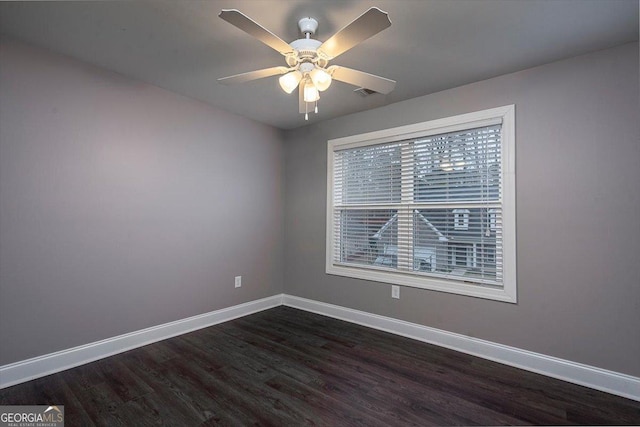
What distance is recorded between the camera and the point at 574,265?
7.54 feet

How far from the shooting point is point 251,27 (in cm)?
154

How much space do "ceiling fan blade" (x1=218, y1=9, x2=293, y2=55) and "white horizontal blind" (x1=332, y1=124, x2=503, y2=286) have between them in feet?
6.13

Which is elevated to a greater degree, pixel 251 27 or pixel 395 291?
pixel 251 27

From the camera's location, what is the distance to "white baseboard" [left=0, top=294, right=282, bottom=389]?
7.08 feet

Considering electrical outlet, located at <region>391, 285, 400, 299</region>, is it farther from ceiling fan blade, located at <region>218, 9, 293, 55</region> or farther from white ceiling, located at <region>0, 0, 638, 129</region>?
ceiling fan blade, located at <region>218, 9, 293, 55</region>

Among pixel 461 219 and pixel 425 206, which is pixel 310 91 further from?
pixel 461 219

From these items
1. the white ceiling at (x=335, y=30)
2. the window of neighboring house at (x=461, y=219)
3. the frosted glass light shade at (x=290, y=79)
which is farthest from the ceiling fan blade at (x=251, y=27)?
the window of neighboring house at (x=461, y=219)

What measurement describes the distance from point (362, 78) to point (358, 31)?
45 centimetres

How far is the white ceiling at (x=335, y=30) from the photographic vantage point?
1.81 m

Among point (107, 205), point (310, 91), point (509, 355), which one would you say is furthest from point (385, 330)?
point (107, 205)

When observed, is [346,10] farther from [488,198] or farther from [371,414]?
[371,414]

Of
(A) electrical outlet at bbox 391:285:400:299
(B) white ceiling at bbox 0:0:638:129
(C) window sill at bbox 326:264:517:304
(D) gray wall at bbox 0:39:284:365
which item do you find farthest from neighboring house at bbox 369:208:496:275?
(D) gray wall at bbox 0:39:284:365

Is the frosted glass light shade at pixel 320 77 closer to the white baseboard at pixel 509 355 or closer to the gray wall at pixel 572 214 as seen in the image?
the gray wall at pixel 572 214

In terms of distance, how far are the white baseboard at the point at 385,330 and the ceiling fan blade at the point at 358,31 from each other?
8.53 ft
